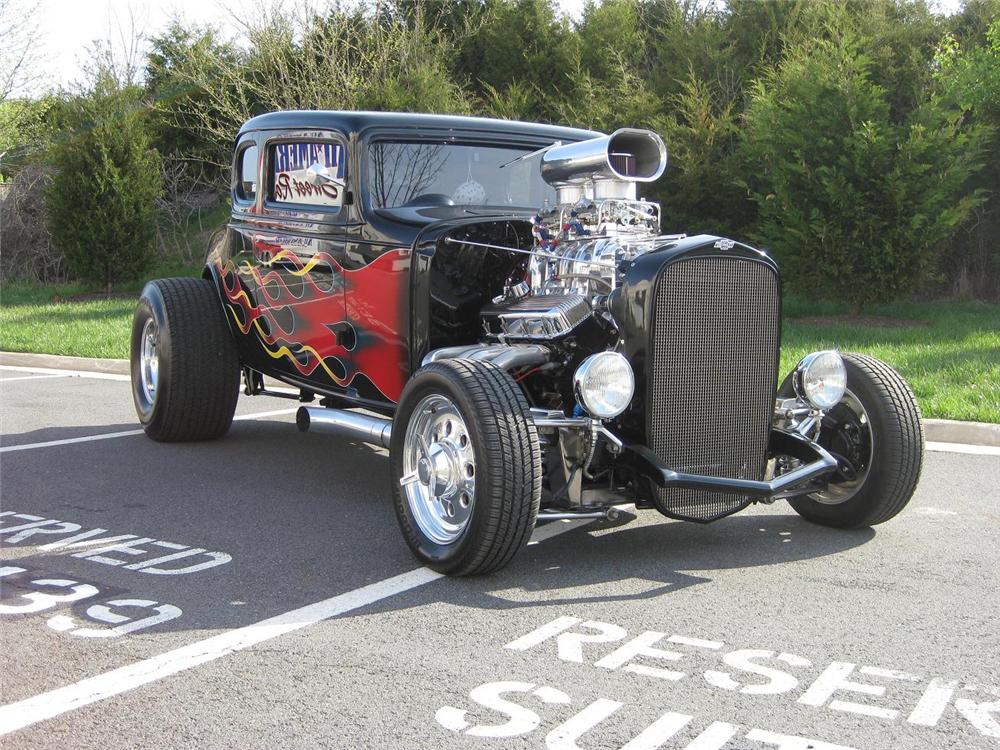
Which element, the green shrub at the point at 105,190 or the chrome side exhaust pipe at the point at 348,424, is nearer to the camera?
the chrome side exhaust pipe at the point at 348,424

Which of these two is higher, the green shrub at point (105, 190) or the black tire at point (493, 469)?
the green shrub at point (105, 190)

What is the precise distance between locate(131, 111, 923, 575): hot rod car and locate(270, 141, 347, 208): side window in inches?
0.6

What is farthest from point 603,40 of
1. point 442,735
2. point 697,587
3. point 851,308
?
point 442,735

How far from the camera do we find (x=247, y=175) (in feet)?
22.9

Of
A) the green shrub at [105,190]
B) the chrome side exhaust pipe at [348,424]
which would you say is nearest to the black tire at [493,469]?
the chrome side exhaust pipe at [348,424]

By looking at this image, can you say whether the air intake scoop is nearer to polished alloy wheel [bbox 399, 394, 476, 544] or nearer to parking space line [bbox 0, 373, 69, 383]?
polished alloy wheel [bbox 399, 394, 476, 544]

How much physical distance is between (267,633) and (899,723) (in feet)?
6.82

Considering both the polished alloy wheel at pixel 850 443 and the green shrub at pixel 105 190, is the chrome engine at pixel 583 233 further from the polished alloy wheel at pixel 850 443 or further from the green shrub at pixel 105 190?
the green shrub at pixel 105 190

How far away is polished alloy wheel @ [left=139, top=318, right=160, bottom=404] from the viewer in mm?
7537

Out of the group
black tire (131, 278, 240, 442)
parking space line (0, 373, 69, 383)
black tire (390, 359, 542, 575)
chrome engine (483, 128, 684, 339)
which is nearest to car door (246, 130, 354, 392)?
black tire (131, 278, 240, 442)

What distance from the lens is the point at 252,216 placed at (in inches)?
266

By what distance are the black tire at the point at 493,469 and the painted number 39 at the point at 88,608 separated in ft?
3.58

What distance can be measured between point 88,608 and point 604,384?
214 cm

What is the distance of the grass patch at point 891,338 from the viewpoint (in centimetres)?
827
